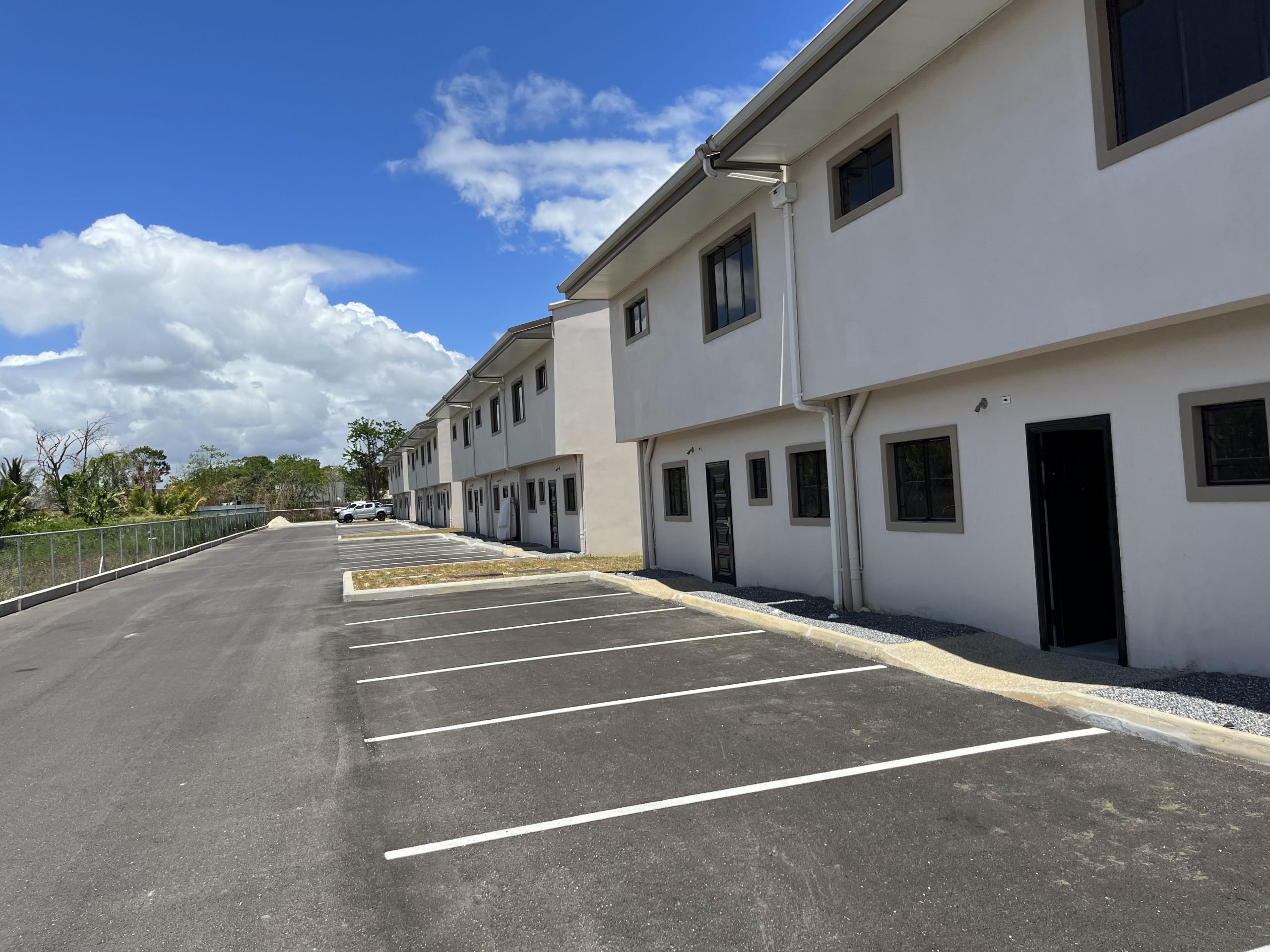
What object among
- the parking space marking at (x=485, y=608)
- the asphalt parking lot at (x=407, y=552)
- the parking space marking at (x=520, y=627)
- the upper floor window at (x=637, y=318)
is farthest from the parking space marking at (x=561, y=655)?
the asphalt parking lot at (x=407, y=552)

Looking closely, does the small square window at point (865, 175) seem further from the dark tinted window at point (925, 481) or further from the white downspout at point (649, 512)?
the white downspout at point (649, 512)

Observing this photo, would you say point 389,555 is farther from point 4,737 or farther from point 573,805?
point 573,805

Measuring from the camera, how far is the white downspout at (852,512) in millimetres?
11102

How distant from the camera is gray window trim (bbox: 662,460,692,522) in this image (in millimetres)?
16625

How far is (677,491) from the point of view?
1750 cm

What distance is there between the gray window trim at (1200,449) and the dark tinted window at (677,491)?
407 inches

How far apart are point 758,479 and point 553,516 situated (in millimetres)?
12672

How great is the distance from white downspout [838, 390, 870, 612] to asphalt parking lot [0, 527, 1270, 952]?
7.36 ft

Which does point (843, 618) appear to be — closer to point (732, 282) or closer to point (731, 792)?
point (732, 282)

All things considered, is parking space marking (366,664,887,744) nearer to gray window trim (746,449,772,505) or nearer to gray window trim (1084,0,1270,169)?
gray window trim (1084,0,1270,169)

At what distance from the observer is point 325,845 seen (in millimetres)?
4734

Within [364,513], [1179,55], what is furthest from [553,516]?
[364,513]

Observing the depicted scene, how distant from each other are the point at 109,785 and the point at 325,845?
237cm

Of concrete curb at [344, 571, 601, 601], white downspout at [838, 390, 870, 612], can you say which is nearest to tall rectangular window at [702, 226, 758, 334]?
white downspout at [838, 390, 870, 612]
